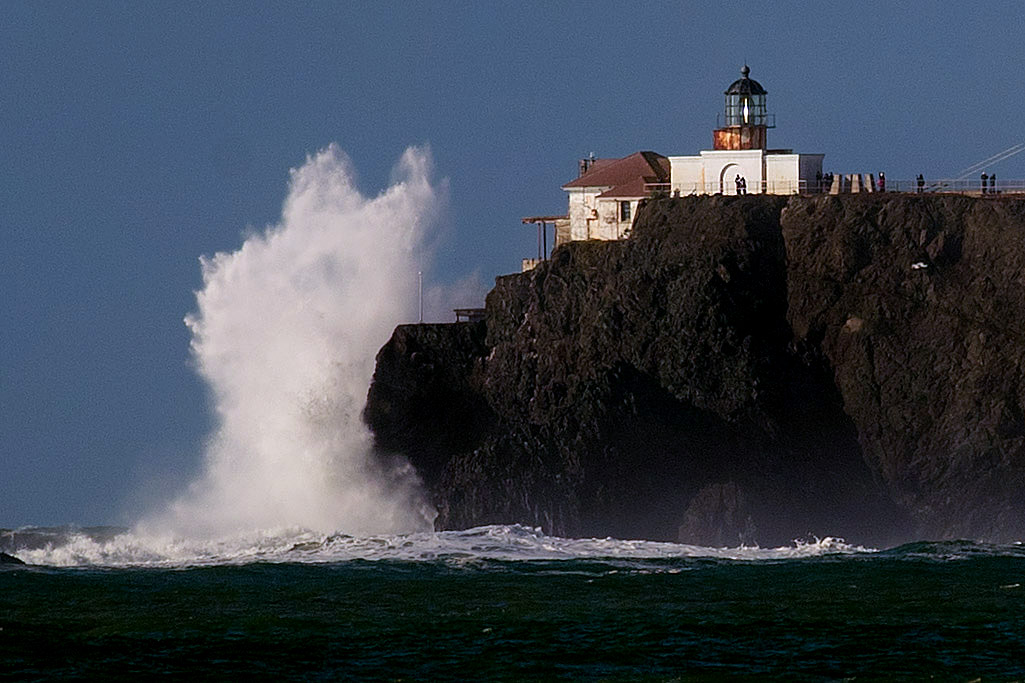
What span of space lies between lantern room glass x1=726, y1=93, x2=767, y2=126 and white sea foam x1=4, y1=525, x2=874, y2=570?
654 inches

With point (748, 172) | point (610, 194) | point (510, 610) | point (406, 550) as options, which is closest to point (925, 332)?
point (748, 172)

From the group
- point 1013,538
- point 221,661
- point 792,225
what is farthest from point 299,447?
point 221,661

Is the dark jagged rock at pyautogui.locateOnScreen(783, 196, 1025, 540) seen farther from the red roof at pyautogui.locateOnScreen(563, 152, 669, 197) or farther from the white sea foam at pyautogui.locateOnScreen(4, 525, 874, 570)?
the red roof at pyautogui.locateOnScreen(563, 152, 669, 197)

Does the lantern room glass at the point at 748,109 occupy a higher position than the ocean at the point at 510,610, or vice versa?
A: the lantern room glass at the point at 748,109

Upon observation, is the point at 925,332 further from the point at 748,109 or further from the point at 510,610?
the point at 510,610

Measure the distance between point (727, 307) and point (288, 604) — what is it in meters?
19.4

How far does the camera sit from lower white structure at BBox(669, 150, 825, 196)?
2564 inches

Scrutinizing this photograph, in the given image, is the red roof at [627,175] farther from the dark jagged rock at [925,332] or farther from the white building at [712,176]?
the dark jagged rock at [925,332]

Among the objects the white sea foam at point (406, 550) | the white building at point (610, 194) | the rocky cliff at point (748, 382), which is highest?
the white building at point (610, 194)

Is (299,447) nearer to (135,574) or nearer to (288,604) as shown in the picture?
(135,574)

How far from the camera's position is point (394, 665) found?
37.4m

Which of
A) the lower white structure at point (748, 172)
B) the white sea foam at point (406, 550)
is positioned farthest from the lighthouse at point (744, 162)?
the white sea foam at point (406, 550)

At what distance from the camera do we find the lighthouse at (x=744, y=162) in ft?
214

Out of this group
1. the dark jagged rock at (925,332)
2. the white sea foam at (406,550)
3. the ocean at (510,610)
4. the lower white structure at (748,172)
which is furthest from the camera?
the lower white structure at (748,172)
